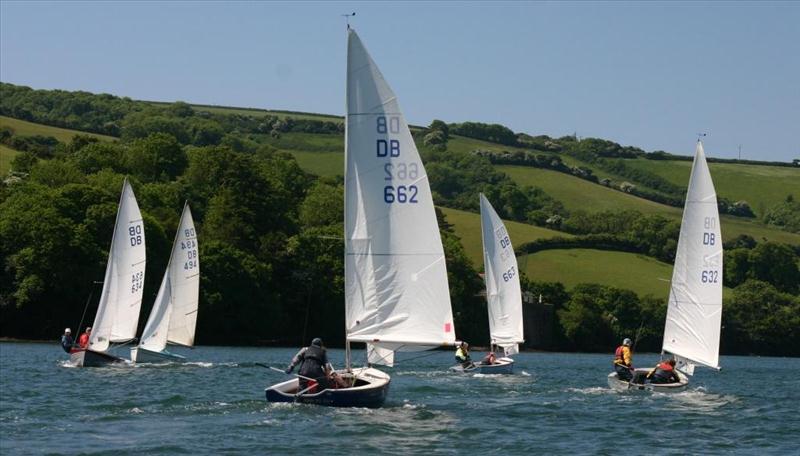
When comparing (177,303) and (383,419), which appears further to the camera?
(177,303)

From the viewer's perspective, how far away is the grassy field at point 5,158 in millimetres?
112481

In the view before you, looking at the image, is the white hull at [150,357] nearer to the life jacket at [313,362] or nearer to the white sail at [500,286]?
the white sail at [500,286]

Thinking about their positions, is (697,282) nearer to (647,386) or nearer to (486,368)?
(647,386)

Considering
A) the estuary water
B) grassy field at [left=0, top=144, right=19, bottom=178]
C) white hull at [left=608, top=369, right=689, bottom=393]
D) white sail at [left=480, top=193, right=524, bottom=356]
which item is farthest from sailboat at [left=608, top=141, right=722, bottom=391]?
grassy field at [left=0, top=144, right=19, bottom=178]

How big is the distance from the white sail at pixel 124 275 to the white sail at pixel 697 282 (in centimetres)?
2141

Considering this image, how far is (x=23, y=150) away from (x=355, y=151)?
329ft

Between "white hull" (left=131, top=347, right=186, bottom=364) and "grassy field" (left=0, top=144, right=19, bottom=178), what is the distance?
2247 inches

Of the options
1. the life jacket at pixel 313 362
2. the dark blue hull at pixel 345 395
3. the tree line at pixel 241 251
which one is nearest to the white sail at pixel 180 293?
the tree line at pixel 241 251

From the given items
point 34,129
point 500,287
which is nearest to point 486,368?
point 500,287

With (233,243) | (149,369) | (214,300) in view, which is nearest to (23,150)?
(233,243)

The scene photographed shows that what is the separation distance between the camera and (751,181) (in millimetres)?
190250

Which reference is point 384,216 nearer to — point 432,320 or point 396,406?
point 432,320

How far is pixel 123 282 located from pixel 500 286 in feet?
53.7

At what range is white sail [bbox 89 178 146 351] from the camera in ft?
179
